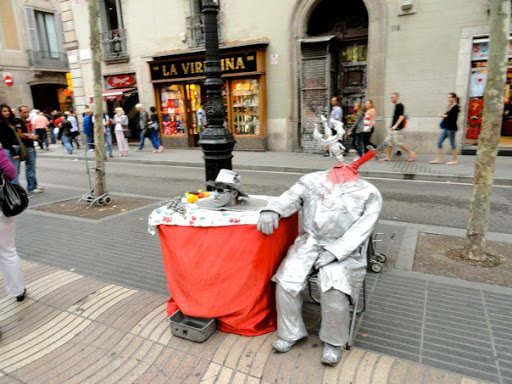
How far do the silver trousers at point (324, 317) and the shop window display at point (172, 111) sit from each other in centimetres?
1422

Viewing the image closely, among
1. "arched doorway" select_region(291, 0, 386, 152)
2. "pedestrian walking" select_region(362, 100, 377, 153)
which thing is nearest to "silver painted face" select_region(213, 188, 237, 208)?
"pedestrian walking" select_region(362, 100, 377, 153)

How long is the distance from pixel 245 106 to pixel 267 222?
1237 cm

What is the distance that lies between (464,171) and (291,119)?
6.31 m

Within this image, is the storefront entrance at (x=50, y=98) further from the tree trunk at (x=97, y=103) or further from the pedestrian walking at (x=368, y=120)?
the pedestrian walking at (x=368, y=120)

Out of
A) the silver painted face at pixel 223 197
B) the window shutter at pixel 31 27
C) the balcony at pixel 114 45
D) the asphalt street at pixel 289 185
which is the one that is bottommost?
the asphalt street at pixel 289 185

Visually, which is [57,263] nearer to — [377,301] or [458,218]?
[377,301]

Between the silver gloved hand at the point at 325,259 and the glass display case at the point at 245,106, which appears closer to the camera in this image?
the silver gloved hand at the point at 325,259

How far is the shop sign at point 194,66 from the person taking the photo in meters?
13.9

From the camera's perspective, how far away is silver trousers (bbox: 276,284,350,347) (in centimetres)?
257

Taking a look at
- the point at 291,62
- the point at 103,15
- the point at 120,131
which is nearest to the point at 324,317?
the point at 291,62

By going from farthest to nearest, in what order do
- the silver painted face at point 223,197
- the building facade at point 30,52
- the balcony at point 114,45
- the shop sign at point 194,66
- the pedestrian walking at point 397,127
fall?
the building facade at point 30,52, the balcony at point 114,45, the shop sign at point 194,66, the pedestrian walking at point 397,127, the silver painted face at point 223,197

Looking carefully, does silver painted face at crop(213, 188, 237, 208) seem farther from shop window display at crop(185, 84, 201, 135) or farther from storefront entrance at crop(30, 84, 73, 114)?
storefront entrance at crop(30, 84, 73, 114)

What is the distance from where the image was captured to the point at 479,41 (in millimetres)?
10578

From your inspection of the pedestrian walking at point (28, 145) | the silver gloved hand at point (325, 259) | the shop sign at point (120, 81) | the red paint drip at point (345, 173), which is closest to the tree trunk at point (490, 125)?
the red paint drip at point (345, 173)
